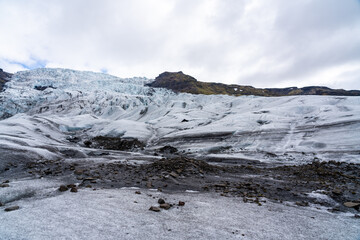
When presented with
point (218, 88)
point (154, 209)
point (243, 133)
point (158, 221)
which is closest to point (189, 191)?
point (154, 209)

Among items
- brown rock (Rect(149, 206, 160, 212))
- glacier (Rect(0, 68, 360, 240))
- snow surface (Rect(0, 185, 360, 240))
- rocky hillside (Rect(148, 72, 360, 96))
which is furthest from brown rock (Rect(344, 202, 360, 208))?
rocky hillside (Rect(148, 72, 360, 96))

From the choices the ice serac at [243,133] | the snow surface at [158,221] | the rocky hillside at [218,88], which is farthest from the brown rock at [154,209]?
the rocky hillside at [218,88]

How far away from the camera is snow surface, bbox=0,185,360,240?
345cm

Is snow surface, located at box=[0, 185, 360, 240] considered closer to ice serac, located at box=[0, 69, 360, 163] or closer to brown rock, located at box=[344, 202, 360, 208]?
brown rock, located at box=[344, 202, 360, 208]

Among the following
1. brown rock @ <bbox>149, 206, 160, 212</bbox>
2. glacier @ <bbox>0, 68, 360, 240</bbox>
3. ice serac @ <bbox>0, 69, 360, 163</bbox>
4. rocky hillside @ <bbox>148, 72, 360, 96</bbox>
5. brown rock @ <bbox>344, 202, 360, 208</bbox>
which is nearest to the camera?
glacier @ <bbox>0, 68, 360, 240</bbox>

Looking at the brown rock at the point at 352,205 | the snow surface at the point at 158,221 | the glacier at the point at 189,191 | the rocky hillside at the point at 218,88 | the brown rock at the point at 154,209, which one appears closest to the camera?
the snow surface at the point at 158,221

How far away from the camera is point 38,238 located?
3016 millimetres

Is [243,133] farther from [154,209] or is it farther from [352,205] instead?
[154,209]

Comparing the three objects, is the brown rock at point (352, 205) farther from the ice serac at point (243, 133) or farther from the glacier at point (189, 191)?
the ice serac at point (243, 133)

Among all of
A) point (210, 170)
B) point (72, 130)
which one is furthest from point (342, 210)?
point (72, 130)

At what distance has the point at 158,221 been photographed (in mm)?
4168

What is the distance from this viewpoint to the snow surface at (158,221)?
11.3 feet

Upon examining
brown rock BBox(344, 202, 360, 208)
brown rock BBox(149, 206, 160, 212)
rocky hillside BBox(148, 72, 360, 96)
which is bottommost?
brown rock BBox(344, 202, 360, 208)

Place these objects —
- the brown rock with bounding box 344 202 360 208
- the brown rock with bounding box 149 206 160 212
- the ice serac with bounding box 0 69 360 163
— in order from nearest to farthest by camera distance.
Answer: the brown rock with bounding box 149 206 160 212 → the brown rock with bounding box 344 202 360 208 → the ice serac with bounding box 0 69 360 163
